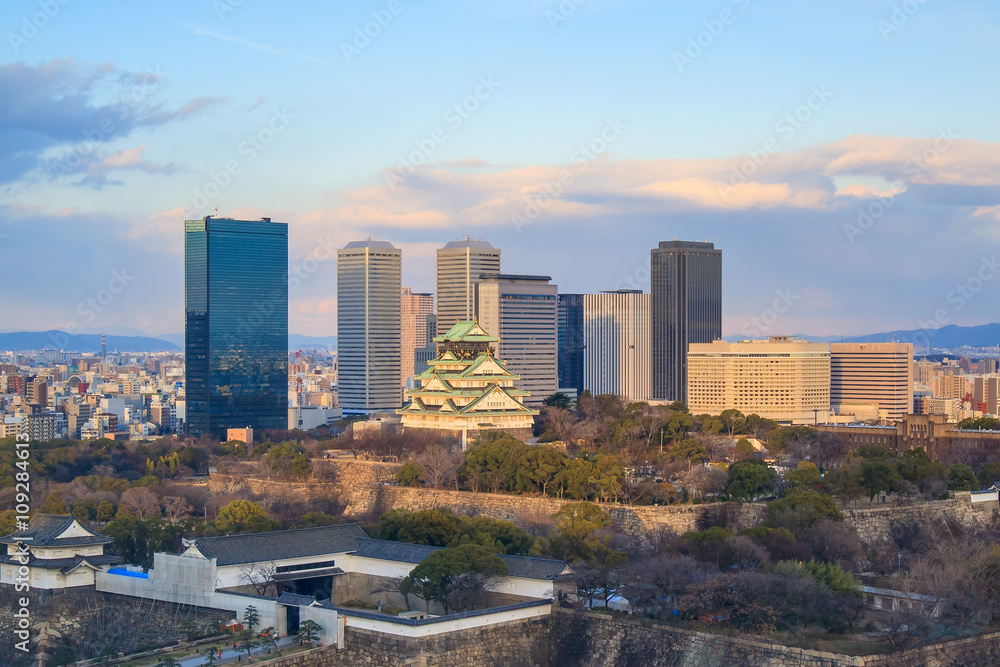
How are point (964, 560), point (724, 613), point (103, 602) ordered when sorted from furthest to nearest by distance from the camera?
1. point (103, 602)
2. point (964, 560)
3. point (724, 613)

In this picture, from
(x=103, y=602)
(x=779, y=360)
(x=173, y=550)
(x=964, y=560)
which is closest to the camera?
(x=964, y=560)

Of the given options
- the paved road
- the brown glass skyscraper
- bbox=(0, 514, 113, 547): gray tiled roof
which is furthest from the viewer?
the brown glass skyscraper

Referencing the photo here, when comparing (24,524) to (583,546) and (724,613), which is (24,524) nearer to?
(583,546)

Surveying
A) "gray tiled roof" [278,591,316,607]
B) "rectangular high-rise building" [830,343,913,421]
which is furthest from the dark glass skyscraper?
"gray tiled roof" [278,591,316,607]

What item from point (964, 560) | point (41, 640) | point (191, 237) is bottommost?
point (41, 640)

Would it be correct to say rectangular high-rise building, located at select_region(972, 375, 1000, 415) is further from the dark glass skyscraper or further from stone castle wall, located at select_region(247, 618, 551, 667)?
stone castle wall, located at select_region(247, 618, 551, 667)

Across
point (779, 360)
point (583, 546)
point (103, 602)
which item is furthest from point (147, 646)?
point (779, 360)

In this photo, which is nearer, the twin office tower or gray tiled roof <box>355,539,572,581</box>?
gray tiled roof <box>355,539,572,581</box>
